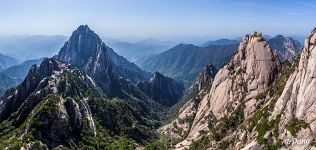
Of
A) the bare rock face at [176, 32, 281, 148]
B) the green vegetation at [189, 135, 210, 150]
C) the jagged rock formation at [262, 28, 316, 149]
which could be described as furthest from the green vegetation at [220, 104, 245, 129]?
the jagged rock formation at [262, 28, 316, 149]

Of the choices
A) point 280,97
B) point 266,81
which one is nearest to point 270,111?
point 280,97

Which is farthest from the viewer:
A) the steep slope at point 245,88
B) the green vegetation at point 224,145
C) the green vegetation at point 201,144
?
the steep slope at point 245,88

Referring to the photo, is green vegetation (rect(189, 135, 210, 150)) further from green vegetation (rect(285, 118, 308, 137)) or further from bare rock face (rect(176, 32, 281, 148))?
green vegetation (rect(285, 118, 308, 137))

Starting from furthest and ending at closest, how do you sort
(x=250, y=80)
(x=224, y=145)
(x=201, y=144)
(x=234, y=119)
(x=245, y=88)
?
(x=245, y=88) < (x=250, y=80) < (x=201, y=144) < (x=234, y=119) < (x=224, y=145)

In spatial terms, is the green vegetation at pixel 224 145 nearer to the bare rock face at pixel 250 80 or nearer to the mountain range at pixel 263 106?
the mountain range at pixel 263 106

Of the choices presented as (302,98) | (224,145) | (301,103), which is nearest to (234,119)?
(224,145)

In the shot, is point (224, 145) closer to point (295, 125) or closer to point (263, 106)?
point (263, 106)

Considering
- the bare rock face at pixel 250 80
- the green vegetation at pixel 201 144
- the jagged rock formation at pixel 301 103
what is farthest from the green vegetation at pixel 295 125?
the green vegetation at pixel 201 144

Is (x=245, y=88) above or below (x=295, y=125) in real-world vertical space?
below
